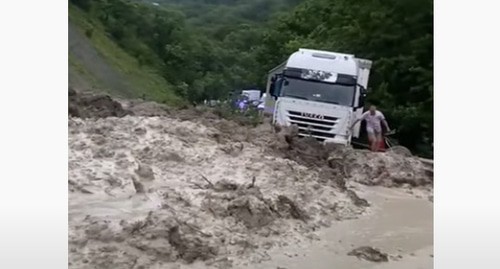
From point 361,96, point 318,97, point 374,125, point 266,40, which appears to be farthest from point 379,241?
point 266,40

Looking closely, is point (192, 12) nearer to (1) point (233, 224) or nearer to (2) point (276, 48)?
(2) point (276, 48)

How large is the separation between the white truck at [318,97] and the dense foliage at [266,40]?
91mm

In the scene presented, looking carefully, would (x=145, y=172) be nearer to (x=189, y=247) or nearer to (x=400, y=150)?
(x=189, y=247)

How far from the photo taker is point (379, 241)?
459cm

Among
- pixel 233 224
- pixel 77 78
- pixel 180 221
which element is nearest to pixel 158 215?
→ pixel 180 221

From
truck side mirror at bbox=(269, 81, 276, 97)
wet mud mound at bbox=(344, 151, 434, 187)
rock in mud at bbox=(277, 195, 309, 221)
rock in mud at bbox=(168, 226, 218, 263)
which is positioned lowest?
rock in mud at bbox=(168, 226, 218, 263)

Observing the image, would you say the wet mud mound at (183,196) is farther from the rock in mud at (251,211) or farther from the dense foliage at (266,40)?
the dense foliage at (266,40)

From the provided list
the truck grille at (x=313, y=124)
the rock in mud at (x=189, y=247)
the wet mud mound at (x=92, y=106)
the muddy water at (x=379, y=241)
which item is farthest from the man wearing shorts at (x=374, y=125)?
the wet mud mound at (x=92, y=106)

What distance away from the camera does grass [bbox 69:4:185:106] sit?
437cm

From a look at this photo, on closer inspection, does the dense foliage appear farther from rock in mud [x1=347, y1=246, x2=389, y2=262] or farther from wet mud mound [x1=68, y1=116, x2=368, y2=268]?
rock in mud [x1=347, y1=246, x2=389, y2=262]

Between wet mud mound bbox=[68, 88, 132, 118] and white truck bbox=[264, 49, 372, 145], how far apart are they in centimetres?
82

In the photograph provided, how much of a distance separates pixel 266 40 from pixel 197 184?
86 centimetres

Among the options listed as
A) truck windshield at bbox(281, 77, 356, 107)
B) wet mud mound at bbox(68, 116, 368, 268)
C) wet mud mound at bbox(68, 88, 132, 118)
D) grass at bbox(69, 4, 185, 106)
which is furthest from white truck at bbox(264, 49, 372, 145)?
wet mud mound at bbox(68, 88, 132, 118)

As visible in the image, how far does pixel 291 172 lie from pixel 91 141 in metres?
1.10
